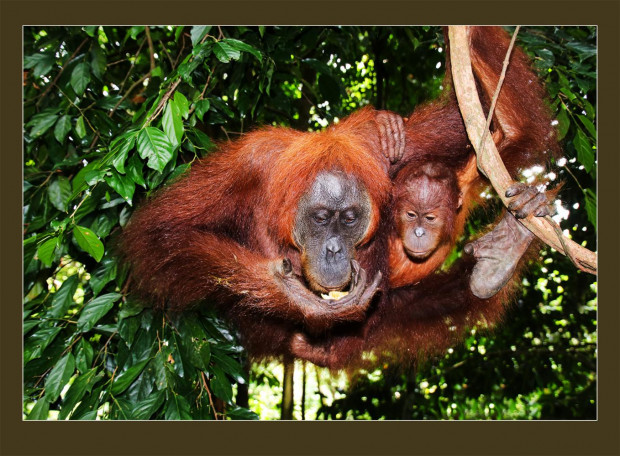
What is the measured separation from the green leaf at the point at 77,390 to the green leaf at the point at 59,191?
820 millimetres

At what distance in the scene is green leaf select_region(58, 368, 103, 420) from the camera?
237 cm

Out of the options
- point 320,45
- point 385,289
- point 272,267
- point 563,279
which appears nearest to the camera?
point 272,267

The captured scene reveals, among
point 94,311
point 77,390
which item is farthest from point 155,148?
point 77,390

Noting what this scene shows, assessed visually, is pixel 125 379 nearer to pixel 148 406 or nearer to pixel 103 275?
pixel 148 406

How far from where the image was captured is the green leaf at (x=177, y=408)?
2297 millimetres

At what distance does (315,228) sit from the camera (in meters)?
2.53

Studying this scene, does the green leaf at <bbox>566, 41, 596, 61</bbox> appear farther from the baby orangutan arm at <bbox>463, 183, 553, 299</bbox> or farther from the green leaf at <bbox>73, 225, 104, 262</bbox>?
the green leaf at <bbox>73, 225, 104, 262</bbox>

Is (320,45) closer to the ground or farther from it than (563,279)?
farther from it

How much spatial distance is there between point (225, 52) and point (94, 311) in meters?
1.20

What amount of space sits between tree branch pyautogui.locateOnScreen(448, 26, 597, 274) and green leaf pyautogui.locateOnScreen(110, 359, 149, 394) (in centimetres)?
157

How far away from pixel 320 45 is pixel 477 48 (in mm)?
1235

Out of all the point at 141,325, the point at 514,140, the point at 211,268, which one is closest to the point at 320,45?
the point at 514,140

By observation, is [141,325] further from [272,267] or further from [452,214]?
[452,214]

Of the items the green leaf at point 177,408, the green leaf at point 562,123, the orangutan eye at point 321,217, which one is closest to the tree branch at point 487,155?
the orangutan eye at point 321,217
